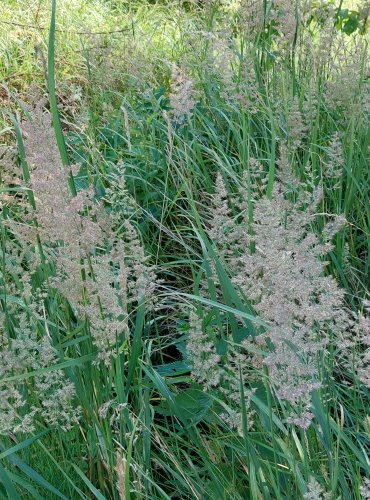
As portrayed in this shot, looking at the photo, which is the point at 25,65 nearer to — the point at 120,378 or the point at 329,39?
the point at 329,39

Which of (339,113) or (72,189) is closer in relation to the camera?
Answer: (72,189)

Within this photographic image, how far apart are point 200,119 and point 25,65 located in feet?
6.32

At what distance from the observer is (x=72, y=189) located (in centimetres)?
174

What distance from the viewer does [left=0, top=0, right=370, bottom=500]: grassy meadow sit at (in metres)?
1.42

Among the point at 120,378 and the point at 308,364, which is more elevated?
the point at 308,364

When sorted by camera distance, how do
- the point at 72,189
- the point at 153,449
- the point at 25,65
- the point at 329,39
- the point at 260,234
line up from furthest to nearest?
the point at 25,65 < the point at 329,39 < the point at 153,449 < the point at 72,189 < the point at 260,234

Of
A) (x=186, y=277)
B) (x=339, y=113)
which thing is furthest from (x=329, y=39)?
(x=186, y=277)

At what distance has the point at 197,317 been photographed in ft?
4.86

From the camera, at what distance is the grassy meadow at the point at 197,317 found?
1.42 meters

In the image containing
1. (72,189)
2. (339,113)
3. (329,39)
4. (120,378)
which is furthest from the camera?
(339,113)

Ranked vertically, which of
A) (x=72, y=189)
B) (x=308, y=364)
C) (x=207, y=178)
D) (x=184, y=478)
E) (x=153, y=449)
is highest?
(x=72, y=189)

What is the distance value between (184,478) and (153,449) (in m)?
0.36

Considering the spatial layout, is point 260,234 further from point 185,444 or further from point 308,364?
point 185,444

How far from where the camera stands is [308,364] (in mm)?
1272
